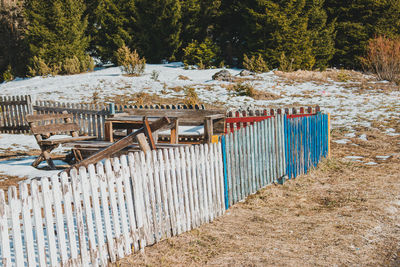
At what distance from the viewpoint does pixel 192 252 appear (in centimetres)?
429

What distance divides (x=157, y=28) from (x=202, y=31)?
4.14m

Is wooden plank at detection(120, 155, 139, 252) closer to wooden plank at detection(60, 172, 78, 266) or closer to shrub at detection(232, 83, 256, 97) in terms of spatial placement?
wooden plank at detection(60, 172, 78, 266)

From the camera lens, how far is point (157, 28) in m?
31.5

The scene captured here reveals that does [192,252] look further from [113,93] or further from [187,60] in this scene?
[187,60]

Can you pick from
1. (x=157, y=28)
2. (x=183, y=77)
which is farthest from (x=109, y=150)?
(x=157, y=28)

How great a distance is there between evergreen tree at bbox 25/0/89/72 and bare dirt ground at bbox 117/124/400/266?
25253mm

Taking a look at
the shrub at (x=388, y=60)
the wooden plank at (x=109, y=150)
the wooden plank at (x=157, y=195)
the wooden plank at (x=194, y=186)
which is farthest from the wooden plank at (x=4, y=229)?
the shrub at (x=388, y=60)

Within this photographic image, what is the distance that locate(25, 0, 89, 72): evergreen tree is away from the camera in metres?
28.5

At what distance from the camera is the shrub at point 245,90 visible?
56.1 feet

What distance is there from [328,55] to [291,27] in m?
4.83

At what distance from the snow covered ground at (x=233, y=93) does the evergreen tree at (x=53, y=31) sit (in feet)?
20.8

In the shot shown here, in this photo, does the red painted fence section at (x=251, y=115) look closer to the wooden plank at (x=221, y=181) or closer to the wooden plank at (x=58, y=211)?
the wooden plank at (x=221, y=181)

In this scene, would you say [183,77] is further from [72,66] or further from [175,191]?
[175,191]

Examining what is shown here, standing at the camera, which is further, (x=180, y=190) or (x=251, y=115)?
(x=251, y=115)
